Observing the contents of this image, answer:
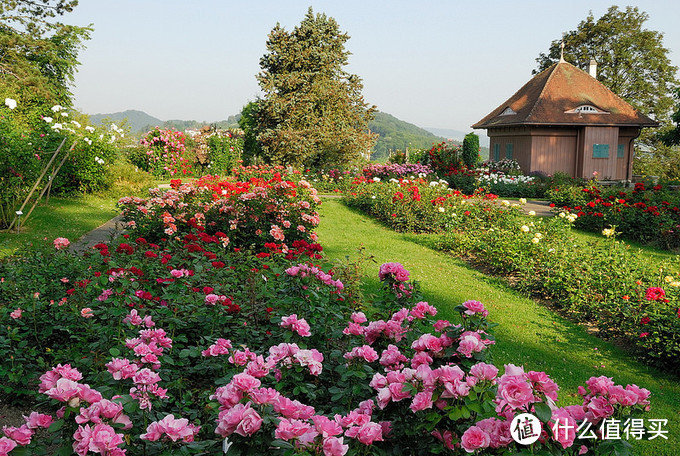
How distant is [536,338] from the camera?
5031mm

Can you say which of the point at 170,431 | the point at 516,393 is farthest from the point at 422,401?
the point at 170,431

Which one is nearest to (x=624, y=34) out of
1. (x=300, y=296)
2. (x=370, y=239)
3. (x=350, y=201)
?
(x=350, y=201)

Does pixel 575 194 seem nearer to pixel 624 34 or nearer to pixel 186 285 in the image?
pixel 186 285

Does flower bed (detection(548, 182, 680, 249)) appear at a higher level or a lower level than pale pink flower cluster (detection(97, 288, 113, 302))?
lower

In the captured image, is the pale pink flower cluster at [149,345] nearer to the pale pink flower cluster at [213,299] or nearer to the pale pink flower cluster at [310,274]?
the pale pink flower cluster at [213,299]

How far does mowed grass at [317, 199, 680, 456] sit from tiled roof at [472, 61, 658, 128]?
53.0 ft

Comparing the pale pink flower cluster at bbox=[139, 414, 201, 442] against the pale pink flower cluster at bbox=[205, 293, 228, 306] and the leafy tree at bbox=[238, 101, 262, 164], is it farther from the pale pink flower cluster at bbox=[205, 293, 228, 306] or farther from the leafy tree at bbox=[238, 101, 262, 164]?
the leafy tree at bbox=[238, 101, 262, 164]

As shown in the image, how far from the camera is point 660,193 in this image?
37.2ft

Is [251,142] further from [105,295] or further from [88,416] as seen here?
[88,416]

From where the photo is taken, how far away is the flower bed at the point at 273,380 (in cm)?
161

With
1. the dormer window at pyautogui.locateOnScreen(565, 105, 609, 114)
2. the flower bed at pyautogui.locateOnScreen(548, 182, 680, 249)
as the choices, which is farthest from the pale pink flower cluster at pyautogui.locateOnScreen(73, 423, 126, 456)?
the dormer window at pyautogui.locateOnScreen(565, 105, 609, 114)

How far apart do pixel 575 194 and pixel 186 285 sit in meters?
11.7

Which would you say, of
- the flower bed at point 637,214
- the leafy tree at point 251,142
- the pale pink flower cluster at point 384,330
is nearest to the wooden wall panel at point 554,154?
the flower bed at point 637,214

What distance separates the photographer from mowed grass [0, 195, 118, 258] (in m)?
8.10
